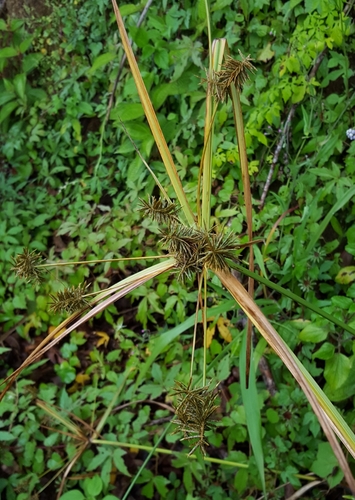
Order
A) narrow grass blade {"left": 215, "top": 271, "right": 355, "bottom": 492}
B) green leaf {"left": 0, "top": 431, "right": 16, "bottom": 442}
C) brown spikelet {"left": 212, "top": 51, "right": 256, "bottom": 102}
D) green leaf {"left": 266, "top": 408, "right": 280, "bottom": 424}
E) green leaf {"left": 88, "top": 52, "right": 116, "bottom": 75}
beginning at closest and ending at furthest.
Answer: narrow grass blade {"left": 215, "top": 271, "right": 355, "bottom": 492} < brown spikelet {"left": 212, "top": 51, "right": 256, "bottom": 102} < green leaf {"left": 266, "top": 408, "right": 280, "bottom": 424} < green leaf {"left": 0, "top": 431, "right": 16, "bottom": 442} < green leaf {"left": 88, "top": 52, "right": 116, "bottom": 75}

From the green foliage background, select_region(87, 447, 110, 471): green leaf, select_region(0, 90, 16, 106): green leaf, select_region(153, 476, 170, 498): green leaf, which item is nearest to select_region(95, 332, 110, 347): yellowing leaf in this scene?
the green foliage background

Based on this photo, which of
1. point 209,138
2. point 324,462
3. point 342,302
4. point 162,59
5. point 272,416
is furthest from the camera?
point 162,59

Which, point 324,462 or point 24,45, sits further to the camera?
point 24,45

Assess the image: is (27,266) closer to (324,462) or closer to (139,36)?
(324,462)

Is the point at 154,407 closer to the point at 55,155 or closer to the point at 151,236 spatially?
the point at 151,236

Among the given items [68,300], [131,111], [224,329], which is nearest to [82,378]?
[224,329]

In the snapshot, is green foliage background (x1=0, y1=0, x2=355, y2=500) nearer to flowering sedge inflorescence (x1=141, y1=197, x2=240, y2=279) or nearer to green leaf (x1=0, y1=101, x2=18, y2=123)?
green leaf (x1=0, y1=101, x2=18, y2=123)
